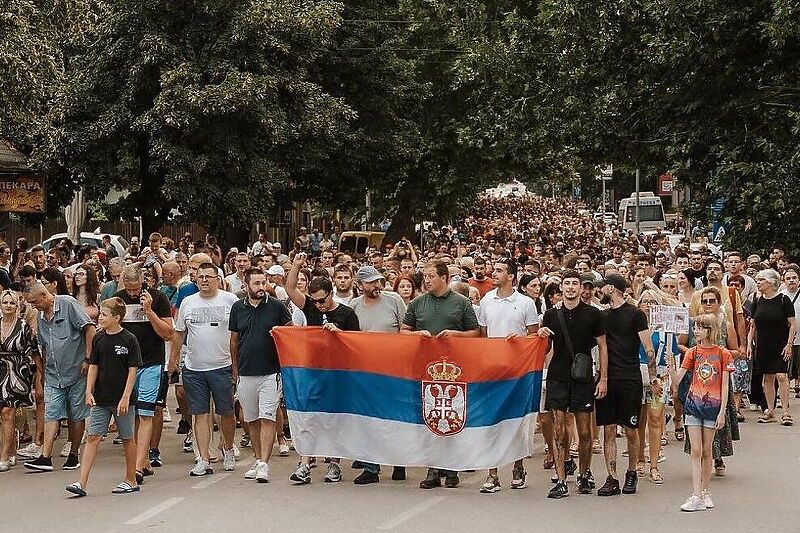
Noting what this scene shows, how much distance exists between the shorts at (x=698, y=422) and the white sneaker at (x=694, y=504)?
562mm

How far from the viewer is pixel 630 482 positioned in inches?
457

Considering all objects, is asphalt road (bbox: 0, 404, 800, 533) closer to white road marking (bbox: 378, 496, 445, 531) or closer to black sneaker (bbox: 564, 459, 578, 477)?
white road marking (bbox: 378, 496, 445, 531)

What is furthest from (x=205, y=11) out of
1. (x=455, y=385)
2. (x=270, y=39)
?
(x=455, y=385)

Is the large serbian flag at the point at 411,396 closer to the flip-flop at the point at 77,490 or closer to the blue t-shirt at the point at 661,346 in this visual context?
the blue t-shirt at the point at 661,346

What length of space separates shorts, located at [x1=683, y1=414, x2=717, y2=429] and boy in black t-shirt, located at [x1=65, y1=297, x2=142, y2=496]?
4520 millimetres

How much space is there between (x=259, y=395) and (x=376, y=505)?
1.74 metres

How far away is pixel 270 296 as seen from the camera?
41.9ft

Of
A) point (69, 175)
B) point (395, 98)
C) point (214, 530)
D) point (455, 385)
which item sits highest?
point (395, 98)

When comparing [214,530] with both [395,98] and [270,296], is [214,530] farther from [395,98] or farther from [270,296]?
[395,98]

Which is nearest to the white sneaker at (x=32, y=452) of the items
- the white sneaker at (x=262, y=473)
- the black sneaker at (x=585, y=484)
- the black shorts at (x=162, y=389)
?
the black shorts at (x=162, y=389)

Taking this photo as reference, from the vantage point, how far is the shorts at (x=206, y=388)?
12398mm

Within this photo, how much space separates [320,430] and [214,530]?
8.31 feet

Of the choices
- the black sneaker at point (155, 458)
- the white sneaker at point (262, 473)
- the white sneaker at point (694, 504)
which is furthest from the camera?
the black sneaker at point (155, 458)

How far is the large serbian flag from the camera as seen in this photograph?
11922 millimetres
